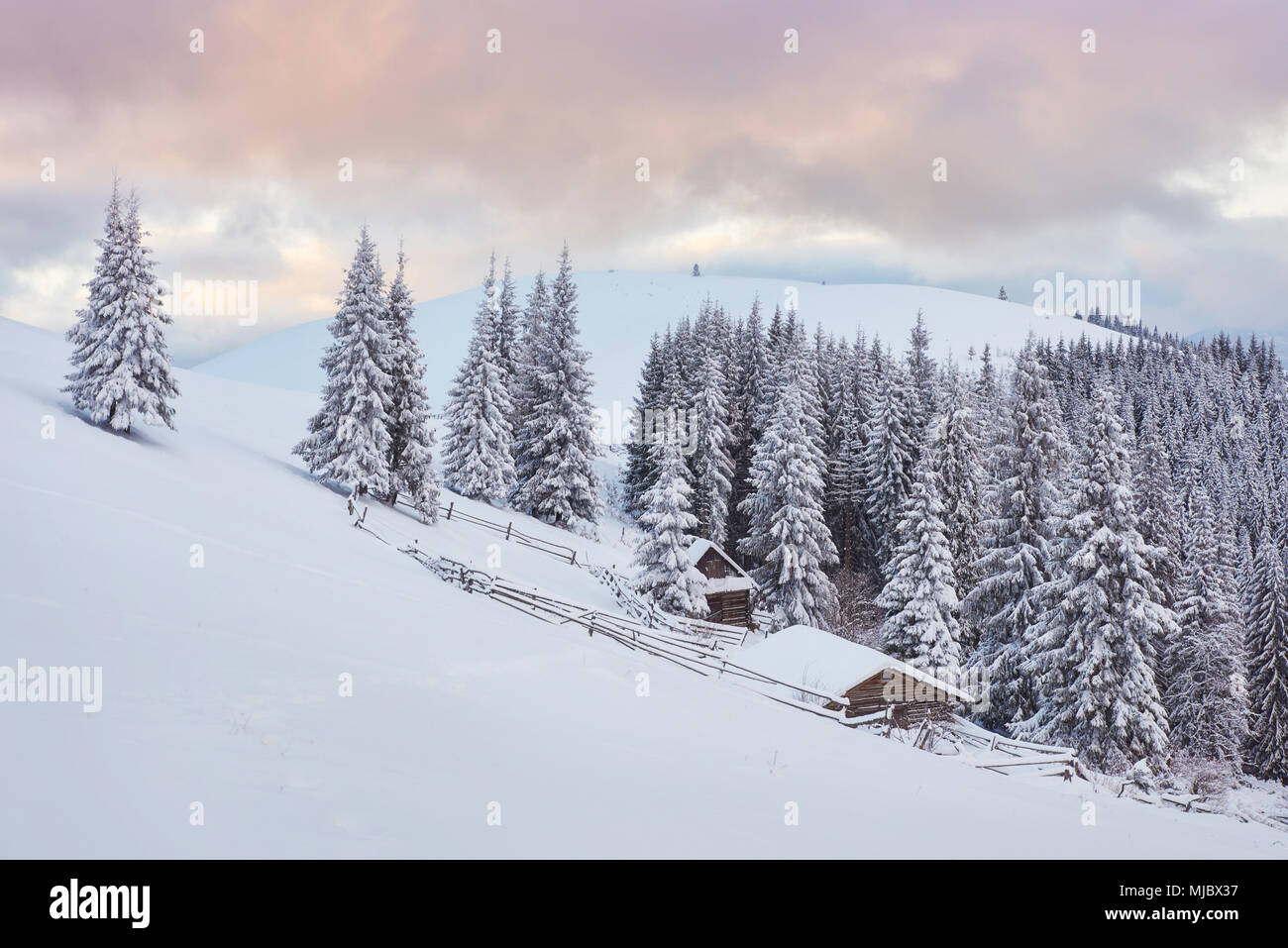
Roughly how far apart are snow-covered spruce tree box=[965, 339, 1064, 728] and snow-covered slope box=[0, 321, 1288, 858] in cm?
1245

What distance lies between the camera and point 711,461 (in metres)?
55.4

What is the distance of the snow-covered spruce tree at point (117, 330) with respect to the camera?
29.1 meters

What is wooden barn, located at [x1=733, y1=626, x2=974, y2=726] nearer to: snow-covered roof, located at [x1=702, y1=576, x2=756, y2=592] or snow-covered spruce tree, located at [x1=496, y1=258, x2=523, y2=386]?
snow-covered roof, located at [x1=702, y1=576, x2=756, y2=592]

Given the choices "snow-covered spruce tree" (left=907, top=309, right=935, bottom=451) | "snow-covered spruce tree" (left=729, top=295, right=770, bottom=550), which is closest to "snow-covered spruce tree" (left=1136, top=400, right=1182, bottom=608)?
"snow-covered spruce tree" (left=907, top=309, right=935, bottom=451)

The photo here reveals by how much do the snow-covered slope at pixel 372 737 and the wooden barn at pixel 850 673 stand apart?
658 cm

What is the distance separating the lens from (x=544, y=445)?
5394cm

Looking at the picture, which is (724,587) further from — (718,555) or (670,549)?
(670,549)

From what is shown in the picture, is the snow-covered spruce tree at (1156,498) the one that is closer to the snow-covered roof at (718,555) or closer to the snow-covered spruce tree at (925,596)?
the snow-covered spruce tree at (925,596)

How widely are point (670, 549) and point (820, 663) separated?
10.9 m

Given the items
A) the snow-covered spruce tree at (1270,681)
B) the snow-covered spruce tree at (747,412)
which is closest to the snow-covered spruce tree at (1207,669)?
the snow-covered spruce tree at (1270,681)

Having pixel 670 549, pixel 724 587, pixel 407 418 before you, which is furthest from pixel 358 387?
pixel 724 587
